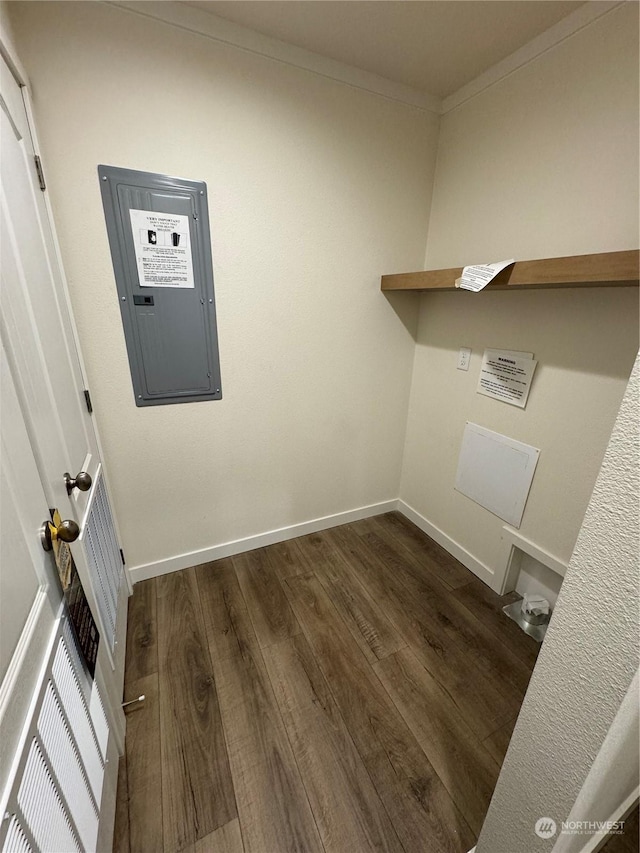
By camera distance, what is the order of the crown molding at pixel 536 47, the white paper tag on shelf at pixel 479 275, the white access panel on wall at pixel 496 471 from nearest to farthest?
the crown molding at pixel 536 47 < the white paper tag on shelf at pixel 479 275 < the white access panel on wall at pixel 496 471

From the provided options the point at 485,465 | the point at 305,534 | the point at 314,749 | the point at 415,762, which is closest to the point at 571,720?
the point at 415,762

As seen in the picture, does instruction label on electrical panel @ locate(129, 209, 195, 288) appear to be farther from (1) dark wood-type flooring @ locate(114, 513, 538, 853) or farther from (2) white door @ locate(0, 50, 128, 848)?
(1) dark wood-type flooring @ locate(114, 513, 538, 853)

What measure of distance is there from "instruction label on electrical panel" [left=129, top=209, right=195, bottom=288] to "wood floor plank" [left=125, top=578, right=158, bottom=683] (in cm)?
152

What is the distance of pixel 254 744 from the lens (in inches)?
46.6

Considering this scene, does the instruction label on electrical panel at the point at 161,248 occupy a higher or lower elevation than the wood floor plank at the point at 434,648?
higher

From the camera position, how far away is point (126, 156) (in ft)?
4.33

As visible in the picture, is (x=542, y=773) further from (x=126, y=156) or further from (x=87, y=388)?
(x=126, y=156)

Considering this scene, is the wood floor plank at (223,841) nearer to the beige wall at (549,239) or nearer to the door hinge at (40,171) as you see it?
the beige wall at (549,239)

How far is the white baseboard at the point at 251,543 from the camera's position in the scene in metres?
1.87

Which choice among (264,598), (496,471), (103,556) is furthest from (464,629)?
(103,556)

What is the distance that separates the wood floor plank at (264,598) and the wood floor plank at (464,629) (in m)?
0.66

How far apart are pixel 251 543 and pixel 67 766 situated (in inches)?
56.2

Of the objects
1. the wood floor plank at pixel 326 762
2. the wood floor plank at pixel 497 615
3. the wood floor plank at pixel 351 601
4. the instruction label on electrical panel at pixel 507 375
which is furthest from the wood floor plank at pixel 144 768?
the instruction label on electrical panel at pixel 507 375

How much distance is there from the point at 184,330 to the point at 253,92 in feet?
3.42
